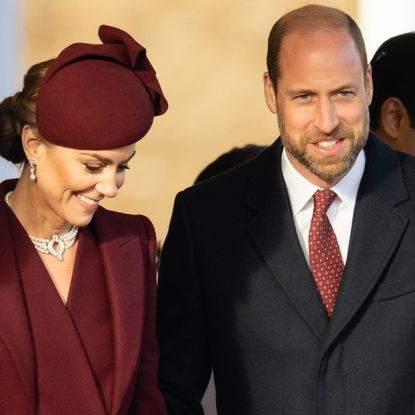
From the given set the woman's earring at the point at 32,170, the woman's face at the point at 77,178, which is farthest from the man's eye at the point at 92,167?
the woman's earring at the point at 32,170

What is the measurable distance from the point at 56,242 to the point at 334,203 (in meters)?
0.63

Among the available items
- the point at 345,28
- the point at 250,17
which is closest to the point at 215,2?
the point at 250,17

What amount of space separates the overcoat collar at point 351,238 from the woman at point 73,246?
1.15 feet

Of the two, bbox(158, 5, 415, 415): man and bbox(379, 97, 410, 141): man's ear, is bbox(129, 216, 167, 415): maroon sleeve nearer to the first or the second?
bbox(158, 5, 415, 415): man

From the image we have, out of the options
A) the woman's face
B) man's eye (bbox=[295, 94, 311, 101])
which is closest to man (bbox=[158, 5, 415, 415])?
Answer: man's eye (bbox=[295, 94, 311, 101])

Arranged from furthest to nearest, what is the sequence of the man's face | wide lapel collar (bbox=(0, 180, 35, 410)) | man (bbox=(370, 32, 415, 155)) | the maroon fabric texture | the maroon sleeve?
man (bbox=(370, 32, 415, 155)) < the man's face < the maroon sleeve < the maroon fabric texture < wide lapel collar (bbox=(0, 180, 35, 410))

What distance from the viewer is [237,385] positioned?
315cm

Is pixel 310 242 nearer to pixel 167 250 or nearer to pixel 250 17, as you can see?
pixel 167 250

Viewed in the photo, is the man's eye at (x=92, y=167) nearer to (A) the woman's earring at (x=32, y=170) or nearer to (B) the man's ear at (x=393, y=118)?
(A) the woman's earring at (x=32, y=170)

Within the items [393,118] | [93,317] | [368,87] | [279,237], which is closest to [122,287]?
[93,317]

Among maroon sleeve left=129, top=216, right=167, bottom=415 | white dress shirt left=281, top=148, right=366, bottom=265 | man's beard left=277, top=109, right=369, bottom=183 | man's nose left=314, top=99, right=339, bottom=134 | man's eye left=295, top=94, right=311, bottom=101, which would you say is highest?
man's eye left=295, top=94, right=311, bottom=101

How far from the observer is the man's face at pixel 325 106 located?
10.1 feet

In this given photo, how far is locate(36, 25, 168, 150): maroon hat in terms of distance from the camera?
275 centimetres

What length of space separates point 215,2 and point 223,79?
0.94 ft
